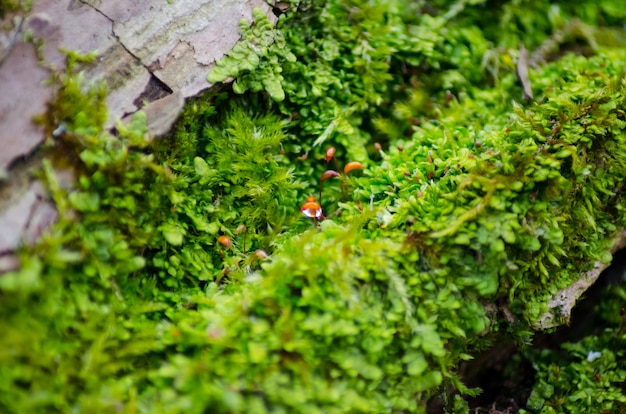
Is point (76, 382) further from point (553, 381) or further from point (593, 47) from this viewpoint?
point (593, 47)

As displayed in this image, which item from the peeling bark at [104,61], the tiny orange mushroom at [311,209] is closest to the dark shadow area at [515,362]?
the tiny orange mushroom at [311,209]

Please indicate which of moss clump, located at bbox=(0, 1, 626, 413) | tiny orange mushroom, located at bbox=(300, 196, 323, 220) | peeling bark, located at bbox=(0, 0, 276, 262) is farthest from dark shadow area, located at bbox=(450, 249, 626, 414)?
peeling bark, located at bbox=(0, 0, 276, 262)

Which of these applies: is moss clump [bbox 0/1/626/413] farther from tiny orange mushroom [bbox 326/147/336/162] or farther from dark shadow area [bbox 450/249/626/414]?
dark shadow area [bbox 450/249/626/414]

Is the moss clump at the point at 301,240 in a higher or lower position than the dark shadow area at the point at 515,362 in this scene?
higher

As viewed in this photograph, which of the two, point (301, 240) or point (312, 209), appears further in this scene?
point (312, 209)

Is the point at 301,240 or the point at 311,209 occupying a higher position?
the point at 301,240

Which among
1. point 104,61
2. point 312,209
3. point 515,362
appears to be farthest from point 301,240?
point 515,362

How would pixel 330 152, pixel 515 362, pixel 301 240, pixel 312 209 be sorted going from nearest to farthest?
pixel 301 240
pixel 312 209
pixel 330 152
pixel 515 362

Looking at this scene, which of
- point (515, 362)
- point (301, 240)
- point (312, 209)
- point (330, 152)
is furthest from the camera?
point (515, 362)

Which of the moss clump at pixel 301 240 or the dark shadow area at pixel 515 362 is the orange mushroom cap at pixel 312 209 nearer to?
the moss clump at pixel 301 240

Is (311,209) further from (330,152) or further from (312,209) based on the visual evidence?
(330,152)
